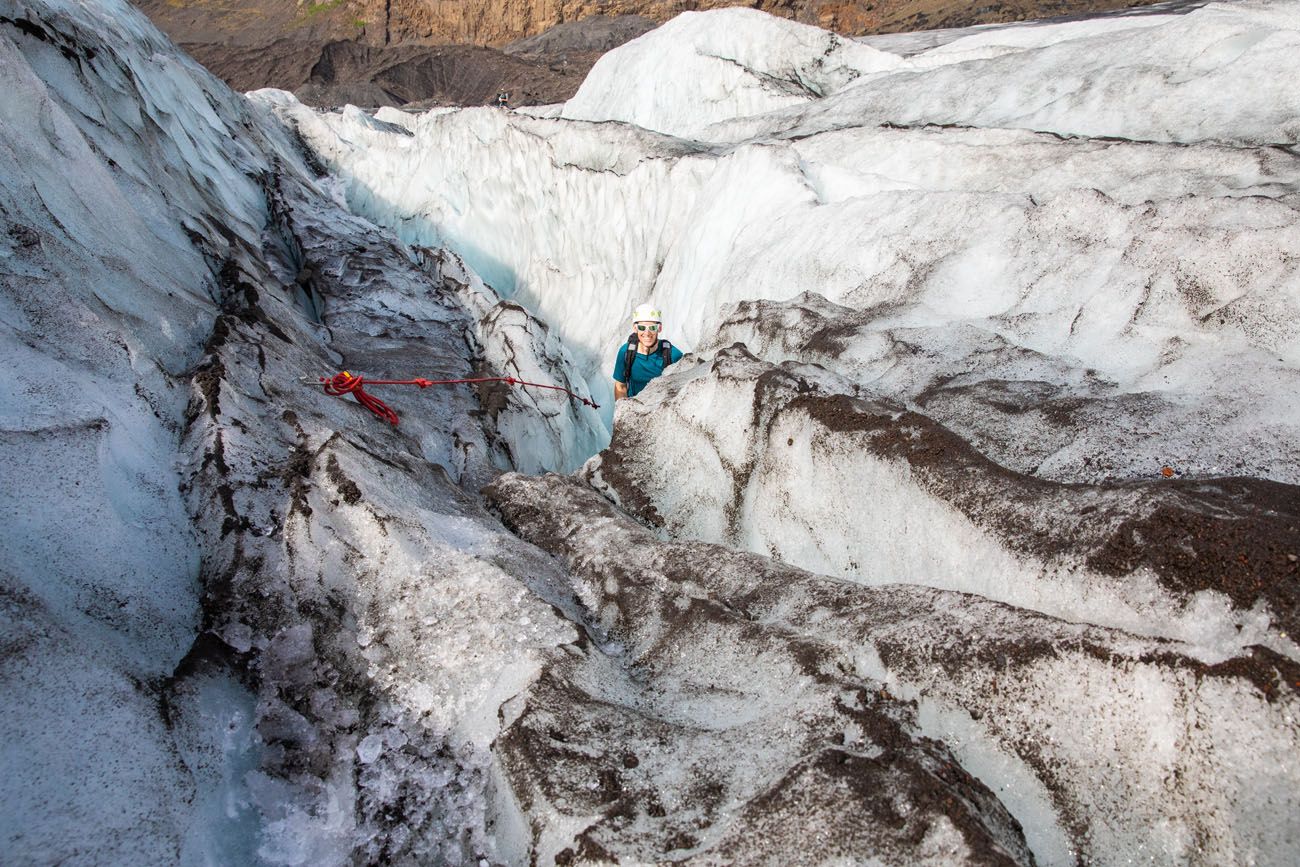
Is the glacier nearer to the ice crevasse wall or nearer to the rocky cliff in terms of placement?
the ice crevasse wall

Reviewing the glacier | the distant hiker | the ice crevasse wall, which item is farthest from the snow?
the distant hiker

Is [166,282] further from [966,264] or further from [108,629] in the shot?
[966,264]

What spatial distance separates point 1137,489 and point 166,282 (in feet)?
17.4

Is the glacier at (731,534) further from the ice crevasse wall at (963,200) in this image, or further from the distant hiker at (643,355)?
the distant hiker at (643,355)

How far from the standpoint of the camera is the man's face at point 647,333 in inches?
243

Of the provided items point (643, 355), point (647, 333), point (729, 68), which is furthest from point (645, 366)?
point (729, 68)

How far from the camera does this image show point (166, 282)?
460 cm

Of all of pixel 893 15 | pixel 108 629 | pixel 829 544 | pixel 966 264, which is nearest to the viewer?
pixel 108 629

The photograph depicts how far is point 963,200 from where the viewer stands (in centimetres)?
546

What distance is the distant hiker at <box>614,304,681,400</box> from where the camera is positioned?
6.21 m

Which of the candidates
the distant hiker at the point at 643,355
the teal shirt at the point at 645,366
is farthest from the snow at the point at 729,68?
the teal shirt at the point at 645,366

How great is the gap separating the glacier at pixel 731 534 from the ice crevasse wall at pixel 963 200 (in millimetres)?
40

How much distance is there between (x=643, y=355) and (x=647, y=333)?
20cm

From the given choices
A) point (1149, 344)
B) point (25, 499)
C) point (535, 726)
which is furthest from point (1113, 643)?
point (25, 499)
